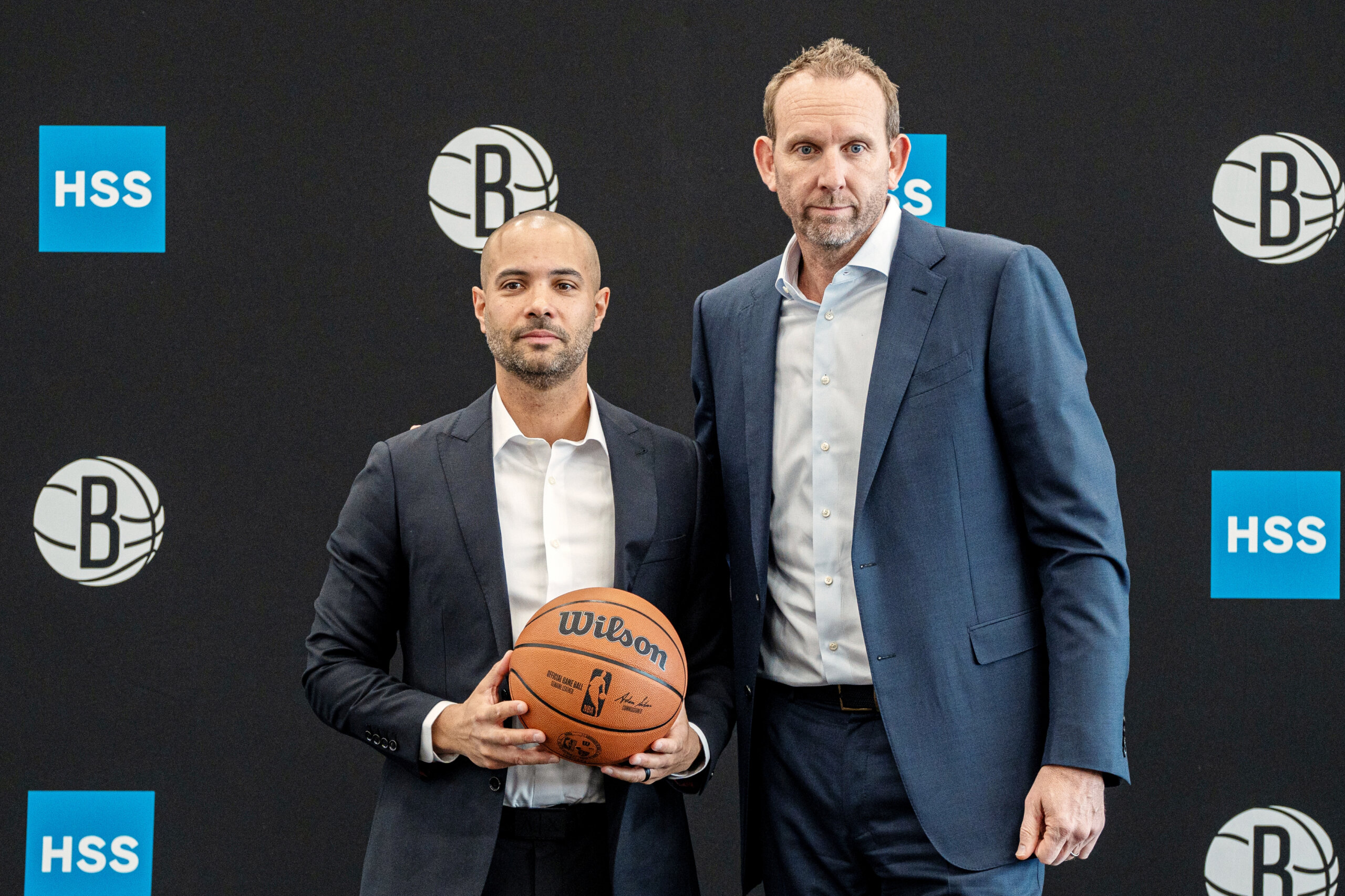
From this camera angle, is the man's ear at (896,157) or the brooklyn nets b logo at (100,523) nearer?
the man's ear at (896,157)

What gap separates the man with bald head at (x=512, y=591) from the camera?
1.64 metres

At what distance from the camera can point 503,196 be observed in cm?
271

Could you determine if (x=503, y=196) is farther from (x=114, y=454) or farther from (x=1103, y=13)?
(x=1103, y=13)

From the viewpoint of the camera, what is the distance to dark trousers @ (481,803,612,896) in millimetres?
1651

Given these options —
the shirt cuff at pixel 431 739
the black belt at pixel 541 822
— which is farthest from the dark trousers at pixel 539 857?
the shirt cuff at pixel 431 739

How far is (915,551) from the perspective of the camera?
1.63m

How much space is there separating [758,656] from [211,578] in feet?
5.29

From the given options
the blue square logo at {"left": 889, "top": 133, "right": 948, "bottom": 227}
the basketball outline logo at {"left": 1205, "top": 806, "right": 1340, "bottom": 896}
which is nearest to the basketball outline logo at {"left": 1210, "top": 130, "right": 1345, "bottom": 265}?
the blue square logo at {"left": 889, "top": 133, "right": 948, "bottom": 227}

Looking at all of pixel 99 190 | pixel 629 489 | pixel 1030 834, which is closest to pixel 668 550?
pixel 629 489

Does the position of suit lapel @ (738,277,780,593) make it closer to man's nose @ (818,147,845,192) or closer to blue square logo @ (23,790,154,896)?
man's nose @ (818,147,845,192)

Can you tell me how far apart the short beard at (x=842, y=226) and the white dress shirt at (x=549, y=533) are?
0.46 m

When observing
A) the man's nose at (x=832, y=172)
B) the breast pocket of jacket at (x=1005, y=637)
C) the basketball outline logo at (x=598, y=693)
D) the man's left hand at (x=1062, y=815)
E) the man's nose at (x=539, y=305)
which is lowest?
the man's left hand at (x=1062, y=815)

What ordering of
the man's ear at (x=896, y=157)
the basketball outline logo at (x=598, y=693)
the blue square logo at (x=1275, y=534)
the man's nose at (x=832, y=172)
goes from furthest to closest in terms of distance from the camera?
the blue square logo at (x=1275, y=534) < the man's ear at (x=896, y=157) < the man's nose at (x=832, y=172) < the basketball outline logo at (x=598, y=693)

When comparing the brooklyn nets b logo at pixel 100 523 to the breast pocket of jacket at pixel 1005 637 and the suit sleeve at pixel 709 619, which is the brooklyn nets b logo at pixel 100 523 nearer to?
the suit sleeve at pixel 709 619
